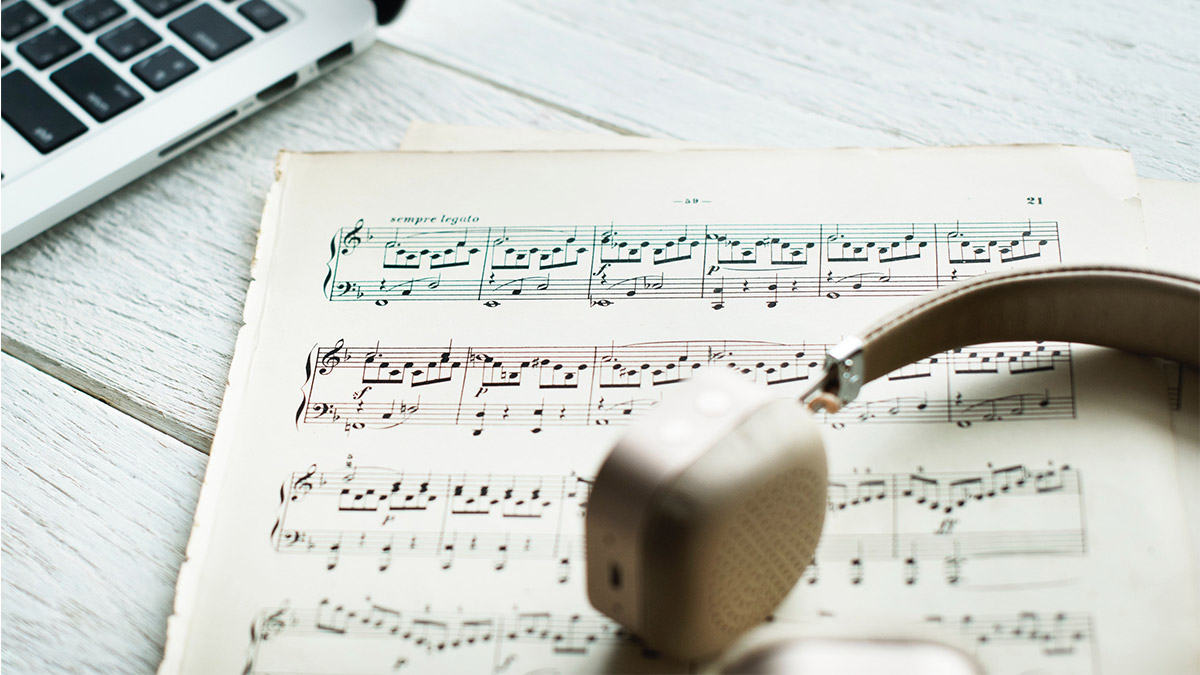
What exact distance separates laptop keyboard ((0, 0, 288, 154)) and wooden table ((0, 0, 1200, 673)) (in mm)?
53

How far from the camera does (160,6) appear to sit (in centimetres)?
73

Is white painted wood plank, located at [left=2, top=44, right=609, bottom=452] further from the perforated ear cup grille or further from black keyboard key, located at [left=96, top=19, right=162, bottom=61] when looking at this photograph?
the perforated ear cup grille

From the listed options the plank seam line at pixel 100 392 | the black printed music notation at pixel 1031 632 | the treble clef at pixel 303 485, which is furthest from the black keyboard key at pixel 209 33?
the black printed music notation at pixel 1031 632

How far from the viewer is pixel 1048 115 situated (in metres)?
0.69

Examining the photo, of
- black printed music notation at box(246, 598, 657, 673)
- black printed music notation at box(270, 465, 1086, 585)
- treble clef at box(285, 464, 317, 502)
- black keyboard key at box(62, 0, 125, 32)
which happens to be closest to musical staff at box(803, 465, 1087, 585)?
black printed music notation at box(270, 465, 1086, 585)

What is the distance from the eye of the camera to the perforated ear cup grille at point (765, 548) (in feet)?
1.35

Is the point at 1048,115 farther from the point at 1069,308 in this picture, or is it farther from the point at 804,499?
the point at 804,499

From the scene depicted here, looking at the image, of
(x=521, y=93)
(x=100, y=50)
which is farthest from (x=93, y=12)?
(x=521, y=93)

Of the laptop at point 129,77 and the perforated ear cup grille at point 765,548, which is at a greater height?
the laptop at point 129,77

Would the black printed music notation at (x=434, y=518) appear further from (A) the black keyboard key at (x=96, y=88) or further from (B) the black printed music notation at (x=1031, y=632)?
(A) the black keyboard key at (x=96, y=88)

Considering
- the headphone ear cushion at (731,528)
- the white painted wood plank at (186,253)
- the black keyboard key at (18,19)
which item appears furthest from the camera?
the black keyboard key at (18,19)

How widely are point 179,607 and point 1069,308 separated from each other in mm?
463

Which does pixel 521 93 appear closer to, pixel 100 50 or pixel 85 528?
pixel 100 50

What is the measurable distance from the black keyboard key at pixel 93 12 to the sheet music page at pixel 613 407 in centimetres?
19
